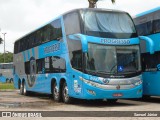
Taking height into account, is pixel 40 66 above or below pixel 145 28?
below

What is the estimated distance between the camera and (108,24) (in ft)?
57.5

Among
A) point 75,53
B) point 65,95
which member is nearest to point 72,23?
point 75,53

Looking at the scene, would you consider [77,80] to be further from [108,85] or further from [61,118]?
[61,118]

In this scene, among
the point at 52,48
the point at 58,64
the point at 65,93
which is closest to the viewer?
the point at 65,93

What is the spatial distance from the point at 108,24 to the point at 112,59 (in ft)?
5.10

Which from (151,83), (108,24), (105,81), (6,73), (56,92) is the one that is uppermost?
(108,24)

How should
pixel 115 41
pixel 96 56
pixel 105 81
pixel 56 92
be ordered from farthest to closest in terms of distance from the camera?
1. pixel 56 92
2. pixel 115 41
3. pixel 96 56
4. pixel 105 81

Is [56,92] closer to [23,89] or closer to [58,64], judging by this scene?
[58,64]

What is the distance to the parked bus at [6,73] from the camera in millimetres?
65625

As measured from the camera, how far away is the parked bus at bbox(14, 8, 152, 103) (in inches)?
655

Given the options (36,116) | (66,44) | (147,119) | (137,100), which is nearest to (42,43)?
(66,44)

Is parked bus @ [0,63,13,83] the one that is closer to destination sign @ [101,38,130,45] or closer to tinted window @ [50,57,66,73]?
tinted window @ [50,57,66,73]

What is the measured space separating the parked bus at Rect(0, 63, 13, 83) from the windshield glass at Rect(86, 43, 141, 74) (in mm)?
49445

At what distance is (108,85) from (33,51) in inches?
349
